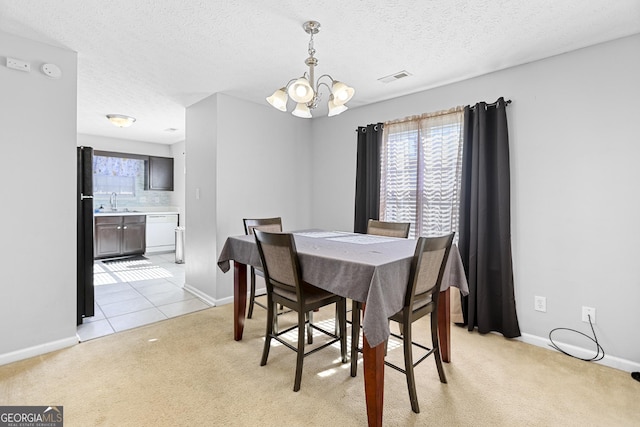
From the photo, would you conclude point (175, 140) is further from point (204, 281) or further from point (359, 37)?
point (359, 37)

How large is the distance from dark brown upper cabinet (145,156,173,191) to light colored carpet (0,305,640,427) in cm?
484

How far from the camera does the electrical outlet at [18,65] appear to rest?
2197 millimetres

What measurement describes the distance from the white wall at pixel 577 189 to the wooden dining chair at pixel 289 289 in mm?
1764

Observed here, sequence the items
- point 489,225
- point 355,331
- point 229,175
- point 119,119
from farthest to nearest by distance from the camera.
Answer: point 119,119 < point 229,175 < point 489,225 < point 355,331

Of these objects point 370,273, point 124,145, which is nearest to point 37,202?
point 370,273

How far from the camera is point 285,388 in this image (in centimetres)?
195

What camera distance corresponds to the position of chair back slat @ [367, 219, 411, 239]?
287 centimetres

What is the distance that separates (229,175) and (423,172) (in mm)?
2168

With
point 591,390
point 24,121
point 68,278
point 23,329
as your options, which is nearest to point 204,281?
point 68,278

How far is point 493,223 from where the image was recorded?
9.04 feet

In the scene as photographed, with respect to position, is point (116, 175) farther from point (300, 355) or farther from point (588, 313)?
point (588, 313)

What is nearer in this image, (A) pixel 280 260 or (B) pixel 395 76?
(A) pixel 280 260

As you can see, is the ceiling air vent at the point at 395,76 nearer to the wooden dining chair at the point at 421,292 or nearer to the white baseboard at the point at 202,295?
the wooden dining chair at the point at 421,292

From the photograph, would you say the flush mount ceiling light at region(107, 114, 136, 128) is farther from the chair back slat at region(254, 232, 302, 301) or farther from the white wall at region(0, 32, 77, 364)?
the chair back slat at region(254, 232, 302, 301)
